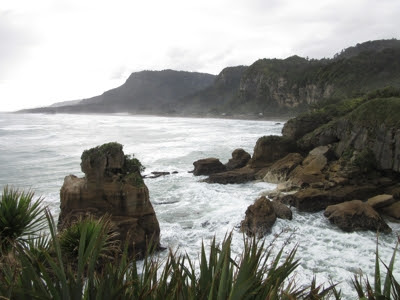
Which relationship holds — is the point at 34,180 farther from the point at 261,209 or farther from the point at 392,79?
the point at 392,79

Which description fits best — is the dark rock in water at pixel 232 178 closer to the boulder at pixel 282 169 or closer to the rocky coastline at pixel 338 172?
the rocky coastline at pixel 338 172

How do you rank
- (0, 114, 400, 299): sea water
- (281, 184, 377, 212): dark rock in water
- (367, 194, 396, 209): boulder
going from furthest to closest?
(281, 184, 377, 212): dark rock in water, (367, 194, 396, 209): boulder, (0, 114, 400, 299): sea water

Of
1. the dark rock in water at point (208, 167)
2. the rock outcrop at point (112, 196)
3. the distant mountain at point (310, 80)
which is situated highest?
the distant mountain at point (310, 80)

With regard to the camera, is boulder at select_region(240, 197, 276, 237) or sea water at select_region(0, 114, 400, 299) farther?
boulder at select_region(240, 197, 276, 237)

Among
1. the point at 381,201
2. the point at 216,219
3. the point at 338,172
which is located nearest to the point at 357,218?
the point at 381,201

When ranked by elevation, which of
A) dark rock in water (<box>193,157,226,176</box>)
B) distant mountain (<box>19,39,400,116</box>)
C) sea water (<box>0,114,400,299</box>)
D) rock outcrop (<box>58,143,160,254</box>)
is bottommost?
sea water (<box>0,114,400,299</box>)

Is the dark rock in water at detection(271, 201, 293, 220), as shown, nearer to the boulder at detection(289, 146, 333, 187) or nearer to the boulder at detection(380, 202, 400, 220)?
the boulder at detection(289, 146, 333, 187)

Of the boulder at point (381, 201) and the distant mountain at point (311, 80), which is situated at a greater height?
the distant mountain at point (311, 80)

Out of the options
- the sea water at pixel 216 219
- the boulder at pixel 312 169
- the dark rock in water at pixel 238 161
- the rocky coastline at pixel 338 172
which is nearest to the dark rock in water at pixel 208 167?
the rocky coastline at pixel 338 172

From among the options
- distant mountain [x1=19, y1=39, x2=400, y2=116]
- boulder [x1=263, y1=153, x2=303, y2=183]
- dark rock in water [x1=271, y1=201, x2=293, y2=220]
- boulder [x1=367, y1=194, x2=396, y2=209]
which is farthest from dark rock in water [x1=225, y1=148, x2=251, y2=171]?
distant mountain [x1=19, y1=39, x2=400, y2=116]

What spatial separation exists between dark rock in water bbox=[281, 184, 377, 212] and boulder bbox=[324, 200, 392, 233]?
1724 mm

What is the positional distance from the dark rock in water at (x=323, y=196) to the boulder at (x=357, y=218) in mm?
1724

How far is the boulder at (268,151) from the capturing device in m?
23.4

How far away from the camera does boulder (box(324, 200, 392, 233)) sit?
12.6 meters
